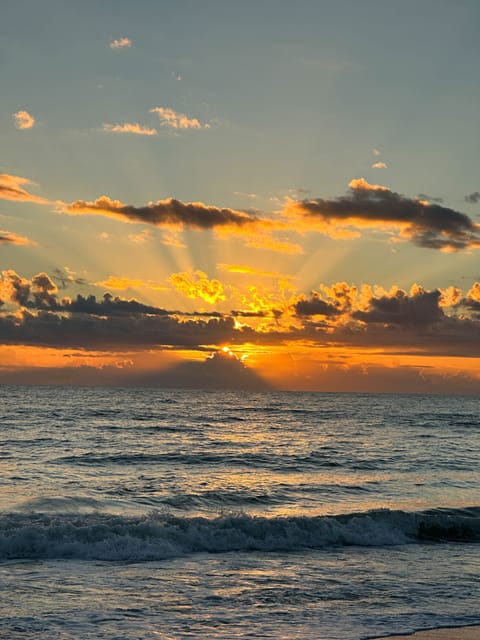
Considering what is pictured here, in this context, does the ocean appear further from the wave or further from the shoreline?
the shoreline

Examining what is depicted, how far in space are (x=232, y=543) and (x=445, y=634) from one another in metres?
11.2

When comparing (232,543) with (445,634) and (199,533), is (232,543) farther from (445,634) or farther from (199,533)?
(445,634)

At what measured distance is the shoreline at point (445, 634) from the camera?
12906mm

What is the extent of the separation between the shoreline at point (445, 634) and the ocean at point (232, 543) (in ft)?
1.05

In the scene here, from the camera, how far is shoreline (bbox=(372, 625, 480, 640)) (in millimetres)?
12906

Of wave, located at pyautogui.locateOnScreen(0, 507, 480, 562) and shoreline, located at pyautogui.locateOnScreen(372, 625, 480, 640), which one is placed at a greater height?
shoreline, located at pyautogui.locateOnScreen(372, 625, 480, 640)

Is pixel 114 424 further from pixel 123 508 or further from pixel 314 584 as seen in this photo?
pixel 314 584

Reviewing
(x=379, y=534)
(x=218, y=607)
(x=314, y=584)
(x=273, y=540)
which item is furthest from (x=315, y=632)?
(x=379, y=534)

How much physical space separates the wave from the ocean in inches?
2.7

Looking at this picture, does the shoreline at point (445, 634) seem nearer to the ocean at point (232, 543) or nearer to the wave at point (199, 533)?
the ocean at point (232, 543)

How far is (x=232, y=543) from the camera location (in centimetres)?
2316

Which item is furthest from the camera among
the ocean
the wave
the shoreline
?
the wave

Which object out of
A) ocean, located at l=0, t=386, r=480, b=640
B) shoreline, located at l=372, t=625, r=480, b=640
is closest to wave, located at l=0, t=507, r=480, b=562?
ocean, located at l=0, t=386, r=480, b=640

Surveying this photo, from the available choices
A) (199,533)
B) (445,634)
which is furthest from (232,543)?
(445,634)
